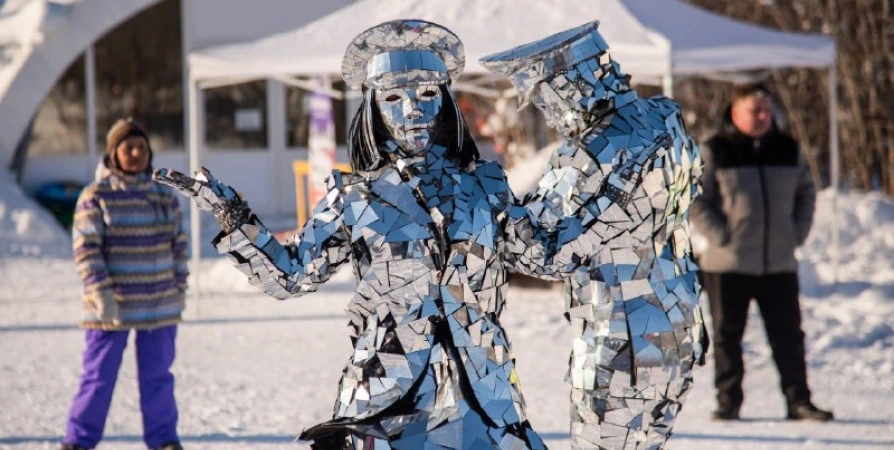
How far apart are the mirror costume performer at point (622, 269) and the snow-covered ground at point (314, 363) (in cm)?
192

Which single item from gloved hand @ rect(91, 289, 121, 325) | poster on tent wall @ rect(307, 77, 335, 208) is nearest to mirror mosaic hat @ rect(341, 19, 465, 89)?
gloved hand @ rect(91, 289, 121, 325)

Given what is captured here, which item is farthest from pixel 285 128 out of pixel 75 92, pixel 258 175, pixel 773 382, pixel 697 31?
pixel 773 382

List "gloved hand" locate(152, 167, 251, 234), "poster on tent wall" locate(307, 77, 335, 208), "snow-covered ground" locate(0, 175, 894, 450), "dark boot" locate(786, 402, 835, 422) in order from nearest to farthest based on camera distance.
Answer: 1. "gloved hand" locate(152, 167, 251, 234)
2. "snow-covered ground" locate(0, 175, 894, 450)
3. "dark boot" locate(786, 402, 835, 422)
4. "poster on tent wall" locate(307, 77, 335, 208)

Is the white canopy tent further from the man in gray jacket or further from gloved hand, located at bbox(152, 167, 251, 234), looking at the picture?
gloved hand, located at bbox(152, 167, 251, 234)

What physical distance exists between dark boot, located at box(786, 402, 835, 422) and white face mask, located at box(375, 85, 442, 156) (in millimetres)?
3525

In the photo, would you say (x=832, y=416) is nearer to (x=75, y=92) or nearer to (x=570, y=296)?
(x=570, y=296)

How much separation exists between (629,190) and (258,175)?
13480mm

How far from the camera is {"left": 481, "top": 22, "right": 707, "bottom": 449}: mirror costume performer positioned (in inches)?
144

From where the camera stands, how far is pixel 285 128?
16.8 m

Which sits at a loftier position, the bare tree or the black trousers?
the bare tree

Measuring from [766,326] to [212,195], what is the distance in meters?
3.86

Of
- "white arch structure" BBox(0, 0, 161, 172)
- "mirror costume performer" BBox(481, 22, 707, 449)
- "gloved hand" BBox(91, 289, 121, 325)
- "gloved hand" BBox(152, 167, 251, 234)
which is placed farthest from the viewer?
"white arch structure" BBox(0, 0, 161, 172)

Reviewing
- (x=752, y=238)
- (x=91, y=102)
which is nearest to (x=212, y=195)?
(x=752, y=238)

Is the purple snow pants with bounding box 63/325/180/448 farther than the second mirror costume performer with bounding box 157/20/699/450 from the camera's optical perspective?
Yes
